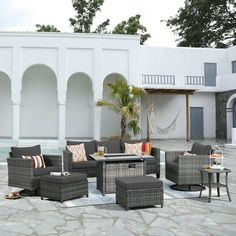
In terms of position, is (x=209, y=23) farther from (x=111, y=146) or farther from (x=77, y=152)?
(x=77, y=152)

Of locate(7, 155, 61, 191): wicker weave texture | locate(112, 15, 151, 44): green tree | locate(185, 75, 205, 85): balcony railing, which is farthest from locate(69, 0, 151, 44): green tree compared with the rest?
locate(7, 155, 61, 191): wicker weave texture

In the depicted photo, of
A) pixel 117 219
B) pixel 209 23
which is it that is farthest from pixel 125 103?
pixel 209 23

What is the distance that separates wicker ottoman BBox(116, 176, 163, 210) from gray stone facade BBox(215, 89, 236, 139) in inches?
602

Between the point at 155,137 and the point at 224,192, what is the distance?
43.4 feet

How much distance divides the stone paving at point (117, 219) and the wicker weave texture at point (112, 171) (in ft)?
2.71

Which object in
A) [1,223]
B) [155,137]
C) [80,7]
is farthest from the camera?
→ [80,7]

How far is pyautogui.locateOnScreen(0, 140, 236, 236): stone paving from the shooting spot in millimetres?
4375

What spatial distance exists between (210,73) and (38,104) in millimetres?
9992

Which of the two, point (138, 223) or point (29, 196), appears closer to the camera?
point (138, 223)

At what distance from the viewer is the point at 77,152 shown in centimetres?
759

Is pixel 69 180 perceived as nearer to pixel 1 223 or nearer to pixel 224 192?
pixel 1 223

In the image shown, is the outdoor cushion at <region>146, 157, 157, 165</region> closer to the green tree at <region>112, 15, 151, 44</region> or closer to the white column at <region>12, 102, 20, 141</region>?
the white column at <region>12, 102, 20, 141</region>

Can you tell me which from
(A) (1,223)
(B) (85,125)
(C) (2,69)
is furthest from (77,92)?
(A) (1,223)

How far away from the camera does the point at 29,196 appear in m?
6.30
